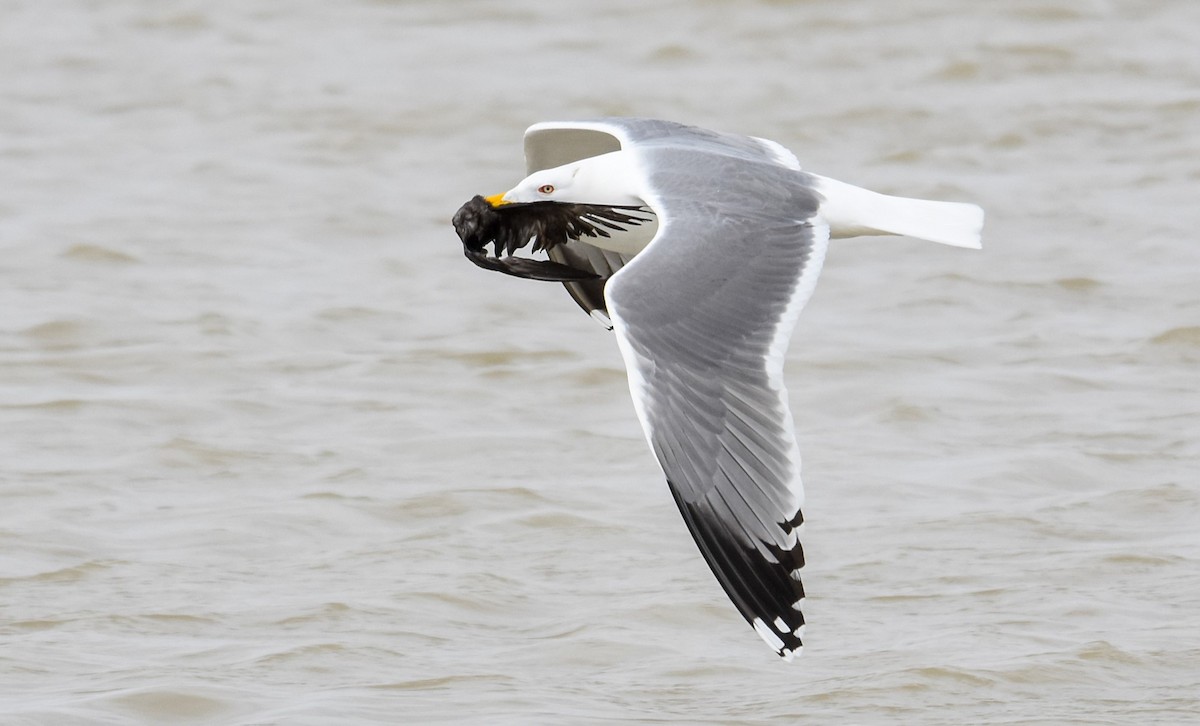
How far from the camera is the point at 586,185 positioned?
18.1 feet

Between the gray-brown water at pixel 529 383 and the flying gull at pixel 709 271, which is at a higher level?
the flying gull at pixel 709 271

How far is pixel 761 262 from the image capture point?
4.95 meters

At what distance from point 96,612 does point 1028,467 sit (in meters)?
2.83

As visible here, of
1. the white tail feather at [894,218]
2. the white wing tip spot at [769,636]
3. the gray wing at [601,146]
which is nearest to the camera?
the white wing tip spot at [769,636]

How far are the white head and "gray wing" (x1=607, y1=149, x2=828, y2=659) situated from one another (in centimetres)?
14

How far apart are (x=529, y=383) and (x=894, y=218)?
9.11 ft

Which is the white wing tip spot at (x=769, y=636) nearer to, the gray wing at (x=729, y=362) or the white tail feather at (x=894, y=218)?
the gray wing at (x=729, y=362)

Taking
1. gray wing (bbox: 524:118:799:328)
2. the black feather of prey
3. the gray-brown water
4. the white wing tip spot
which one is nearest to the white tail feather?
gray wing (bbox: 524:118:799:328)

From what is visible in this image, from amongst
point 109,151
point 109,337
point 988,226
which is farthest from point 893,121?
point 109,337

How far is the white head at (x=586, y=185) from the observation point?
543 centimetres

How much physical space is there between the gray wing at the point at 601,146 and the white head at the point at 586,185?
0.21 meters

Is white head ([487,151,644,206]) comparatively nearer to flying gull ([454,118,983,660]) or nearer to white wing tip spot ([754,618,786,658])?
flying gull ([454,118,983,660])

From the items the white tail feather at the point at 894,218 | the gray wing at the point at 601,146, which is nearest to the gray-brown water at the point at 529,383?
the gray wing at the point at 601,146

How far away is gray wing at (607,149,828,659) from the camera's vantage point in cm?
438
